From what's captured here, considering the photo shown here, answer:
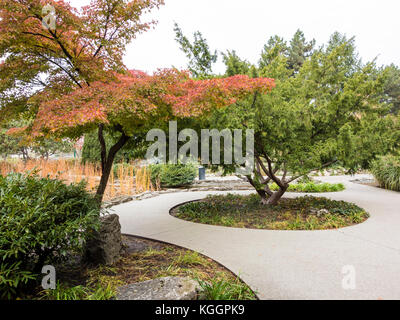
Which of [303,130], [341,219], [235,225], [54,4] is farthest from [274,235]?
[54,4]

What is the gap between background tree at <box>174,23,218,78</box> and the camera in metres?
6.05

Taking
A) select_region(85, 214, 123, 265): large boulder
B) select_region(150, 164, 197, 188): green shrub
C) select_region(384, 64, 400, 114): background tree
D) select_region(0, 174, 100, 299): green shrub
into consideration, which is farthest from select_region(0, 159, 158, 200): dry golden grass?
select_region(384, 64, 400, 114): background tree

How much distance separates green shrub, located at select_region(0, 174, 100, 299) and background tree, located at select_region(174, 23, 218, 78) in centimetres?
482

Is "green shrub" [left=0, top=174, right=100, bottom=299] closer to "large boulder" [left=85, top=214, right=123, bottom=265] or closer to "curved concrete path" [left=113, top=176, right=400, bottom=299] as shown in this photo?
"large boulder" [left=85, top=214, right=123, bottom=265]

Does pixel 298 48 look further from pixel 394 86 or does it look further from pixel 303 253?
pixel 303 253

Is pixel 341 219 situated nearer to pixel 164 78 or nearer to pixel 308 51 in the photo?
pixel 164 78

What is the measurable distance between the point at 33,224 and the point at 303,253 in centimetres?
279

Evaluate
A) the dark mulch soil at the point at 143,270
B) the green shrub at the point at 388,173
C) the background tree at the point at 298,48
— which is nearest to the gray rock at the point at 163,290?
the dark mulch soil at the point at 143,270

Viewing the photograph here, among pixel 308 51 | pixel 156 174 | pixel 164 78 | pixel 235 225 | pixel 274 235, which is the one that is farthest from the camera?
pixel 308 51

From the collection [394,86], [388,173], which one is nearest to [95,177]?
[388,173]

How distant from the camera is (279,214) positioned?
4.64 meters

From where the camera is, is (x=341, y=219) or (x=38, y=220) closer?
(x=38, y=220)
